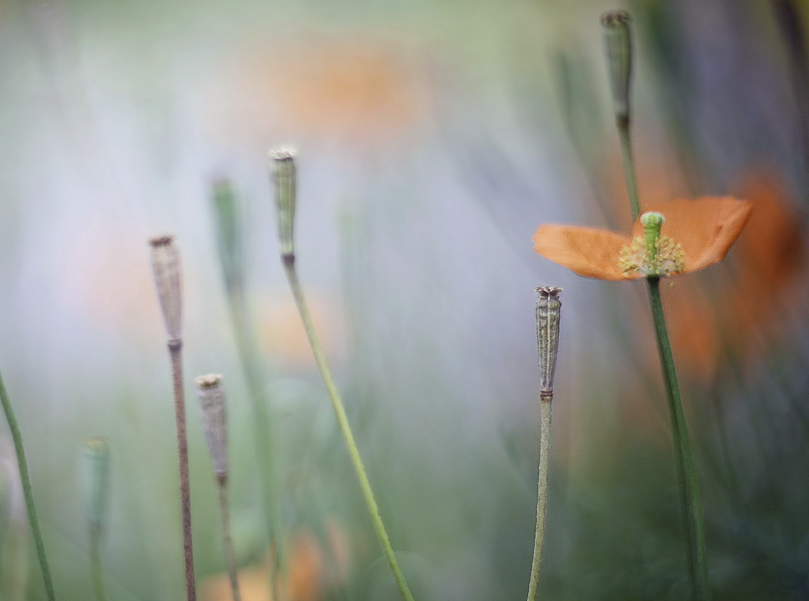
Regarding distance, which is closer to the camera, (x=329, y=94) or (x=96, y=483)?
(x=96, y=483)

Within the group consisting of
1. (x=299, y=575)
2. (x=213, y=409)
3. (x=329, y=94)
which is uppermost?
(x=329, y=94)

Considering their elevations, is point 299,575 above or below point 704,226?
below

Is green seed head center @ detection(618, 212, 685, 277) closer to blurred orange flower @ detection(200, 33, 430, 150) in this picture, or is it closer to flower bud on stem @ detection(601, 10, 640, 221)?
flower bud on stem @ detection(601, 10, 640, 221)

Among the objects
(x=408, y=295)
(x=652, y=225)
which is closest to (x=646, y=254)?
(x=652, y=225)

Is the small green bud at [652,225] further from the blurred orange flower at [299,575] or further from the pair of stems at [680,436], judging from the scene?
the blurred orange flower at [299,575]

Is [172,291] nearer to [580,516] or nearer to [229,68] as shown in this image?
[580,516]

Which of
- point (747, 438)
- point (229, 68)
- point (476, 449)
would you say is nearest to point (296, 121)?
point (229, 68)

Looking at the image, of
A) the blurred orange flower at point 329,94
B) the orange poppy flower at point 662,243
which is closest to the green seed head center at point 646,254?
the orange poppy flower at point 662,243

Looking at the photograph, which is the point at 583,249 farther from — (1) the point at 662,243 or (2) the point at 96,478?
(2) the point at 96,478
